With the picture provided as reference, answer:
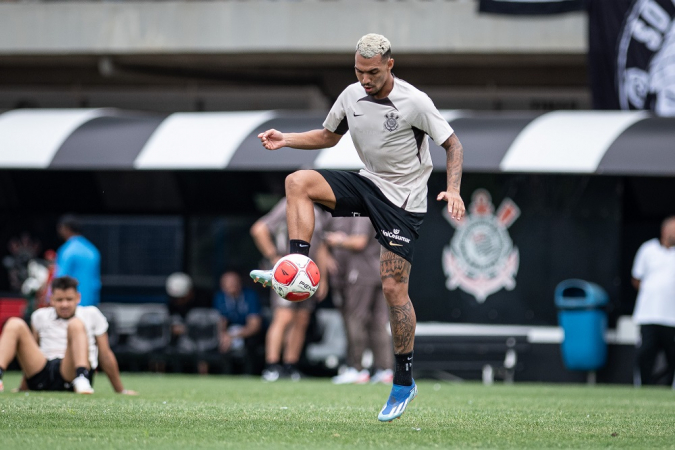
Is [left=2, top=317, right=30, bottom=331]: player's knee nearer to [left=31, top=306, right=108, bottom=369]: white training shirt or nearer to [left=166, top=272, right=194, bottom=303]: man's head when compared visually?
[left=31, top=306, right=108, bottom=369]: white training shirt

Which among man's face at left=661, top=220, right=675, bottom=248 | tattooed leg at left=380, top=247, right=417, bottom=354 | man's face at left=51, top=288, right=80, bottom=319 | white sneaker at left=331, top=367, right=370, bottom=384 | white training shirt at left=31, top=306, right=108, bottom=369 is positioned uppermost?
man's face at left=661, top=220, right=675, bottom=248

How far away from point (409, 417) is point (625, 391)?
528 centimetres

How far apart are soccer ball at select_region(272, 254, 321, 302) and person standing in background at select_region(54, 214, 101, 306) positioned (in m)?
7.50

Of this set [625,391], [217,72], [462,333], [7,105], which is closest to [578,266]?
[462,333]

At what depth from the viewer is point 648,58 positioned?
14984mm

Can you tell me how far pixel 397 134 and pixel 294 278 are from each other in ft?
3.36

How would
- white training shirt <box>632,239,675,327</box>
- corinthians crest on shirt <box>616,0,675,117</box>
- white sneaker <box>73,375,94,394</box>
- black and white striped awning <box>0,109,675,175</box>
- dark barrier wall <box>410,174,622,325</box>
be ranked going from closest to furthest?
1. white sneaker <box>73,375,94,394</box>
2. white training shirt <box>632,239,675,327</box>
3. black and white striped awning <box>0,109,675,175</box>
4. dark barrier wall <box>410,174,622,325</box>
5. corinthians crest on shirt <box>616,0,675,117</box>

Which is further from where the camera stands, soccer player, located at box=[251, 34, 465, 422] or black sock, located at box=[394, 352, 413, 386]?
black sock, located at box=[394, 352, 413, 386]

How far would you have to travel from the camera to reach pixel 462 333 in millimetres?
14867

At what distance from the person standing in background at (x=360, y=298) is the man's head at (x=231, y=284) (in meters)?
2.41

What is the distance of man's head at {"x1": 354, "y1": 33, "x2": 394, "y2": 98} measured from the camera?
21.5ft

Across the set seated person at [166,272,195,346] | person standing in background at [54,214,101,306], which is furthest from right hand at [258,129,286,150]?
seated person at [166,272,195,346]

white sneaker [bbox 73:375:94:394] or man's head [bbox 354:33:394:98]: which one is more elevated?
man's head [bbox 354:33:394:98]

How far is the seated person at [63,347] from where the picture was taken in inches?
363
